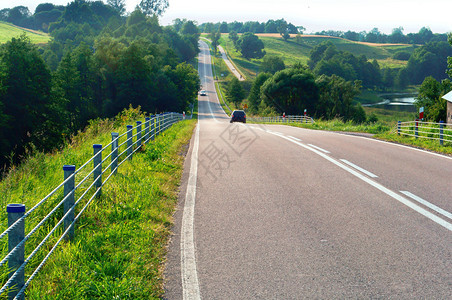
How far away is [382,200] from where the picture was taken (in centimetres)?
682

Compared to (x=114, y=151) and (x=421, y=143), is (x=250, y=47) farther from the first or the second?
(x=114, y=151)

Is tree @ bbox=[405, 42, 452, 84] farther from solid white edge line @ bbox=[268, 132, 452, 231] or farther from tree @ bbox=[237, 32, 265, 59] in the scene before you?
solid white edge line @ bbox=[268, 132, 452, 231]

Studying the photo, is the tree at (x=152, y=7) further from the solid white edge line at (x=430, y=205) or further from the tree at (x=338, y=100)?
the solid white edge line at (x=430, y=205)

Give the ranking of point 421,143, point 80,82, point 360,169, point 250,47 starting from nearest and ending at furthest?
point 360,169 < point 421,143 < point 80,82 < point 250,47

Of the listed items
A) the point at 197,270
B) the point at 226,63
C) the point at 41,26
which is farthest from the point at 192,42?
the point at 197,270

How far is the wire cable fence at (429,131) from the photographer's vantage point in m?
14.5

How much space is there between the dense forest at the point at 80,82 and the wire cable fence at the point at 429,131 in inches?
542

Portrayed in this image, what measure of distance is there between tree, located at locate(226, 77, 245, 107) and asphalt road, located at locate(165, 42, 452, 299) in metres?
93.3

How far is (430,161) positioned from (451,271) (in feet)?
25.6

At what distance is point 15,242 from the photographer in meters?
3.40

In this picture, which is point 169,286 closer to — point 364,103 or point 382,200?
point 382,200

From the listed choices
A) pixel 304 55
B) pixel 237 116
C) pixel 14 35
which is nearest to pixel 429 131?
pixel 237 116

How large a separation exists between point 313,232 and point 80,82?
2569 inches

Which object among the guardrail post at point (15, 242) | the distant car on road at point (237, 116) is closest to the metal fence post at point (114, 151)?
the guardrail post at point (15, 242)
